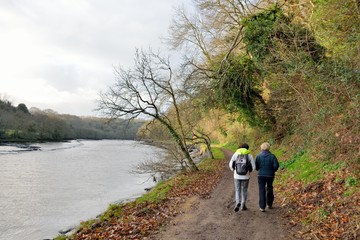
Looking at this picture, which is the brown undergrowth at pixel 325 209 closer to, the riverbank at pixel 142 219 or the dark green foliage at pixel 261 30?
the riverbank at pixel 142 219

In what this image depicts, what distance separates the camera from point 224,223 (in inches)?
340

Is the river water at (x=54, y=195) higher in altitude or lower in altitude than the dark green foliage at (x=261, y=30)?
lower

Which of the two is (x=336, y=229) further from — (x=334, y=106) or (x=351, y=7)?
(x=351, y=7)

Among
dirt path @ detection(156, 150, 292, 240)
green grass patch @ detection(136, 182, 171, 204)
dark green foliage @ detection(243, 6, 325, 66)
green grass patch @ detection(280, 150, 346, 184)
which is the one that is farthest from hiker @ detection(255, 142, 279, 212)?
dark green foliage @ detection(243, 6, 325, 66)

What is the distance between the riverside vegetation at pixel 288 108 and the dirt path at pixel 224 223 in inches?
18.5

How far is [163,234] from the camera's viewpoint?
8.43m

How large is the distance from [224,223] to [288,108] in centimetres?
1070

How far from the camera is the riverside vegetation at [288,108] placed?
28.5ft

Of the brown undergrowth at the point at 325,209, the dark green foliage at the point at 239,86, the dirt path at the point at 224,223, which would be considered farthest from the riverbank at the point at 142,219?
the dark green foliage at the point at 239,86

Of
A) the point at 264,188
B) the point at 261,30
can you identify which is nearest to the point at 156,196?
the point at 264,188

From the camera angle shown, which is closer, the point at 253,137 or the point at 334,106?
the point at 334,106

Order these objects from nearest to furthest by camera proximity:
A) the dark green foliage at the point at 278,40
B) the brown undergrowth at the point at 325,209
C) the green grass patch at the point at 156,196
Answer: the brown undergrowth at the point at 325,209 → the green grass patch at the point at 156,196 → the dark green foliage at the point at 278,40

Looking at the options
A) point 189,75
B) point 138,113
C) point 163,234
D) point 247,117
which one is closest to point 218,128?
point 247,117

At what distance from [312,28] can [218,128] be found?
19695 mm
